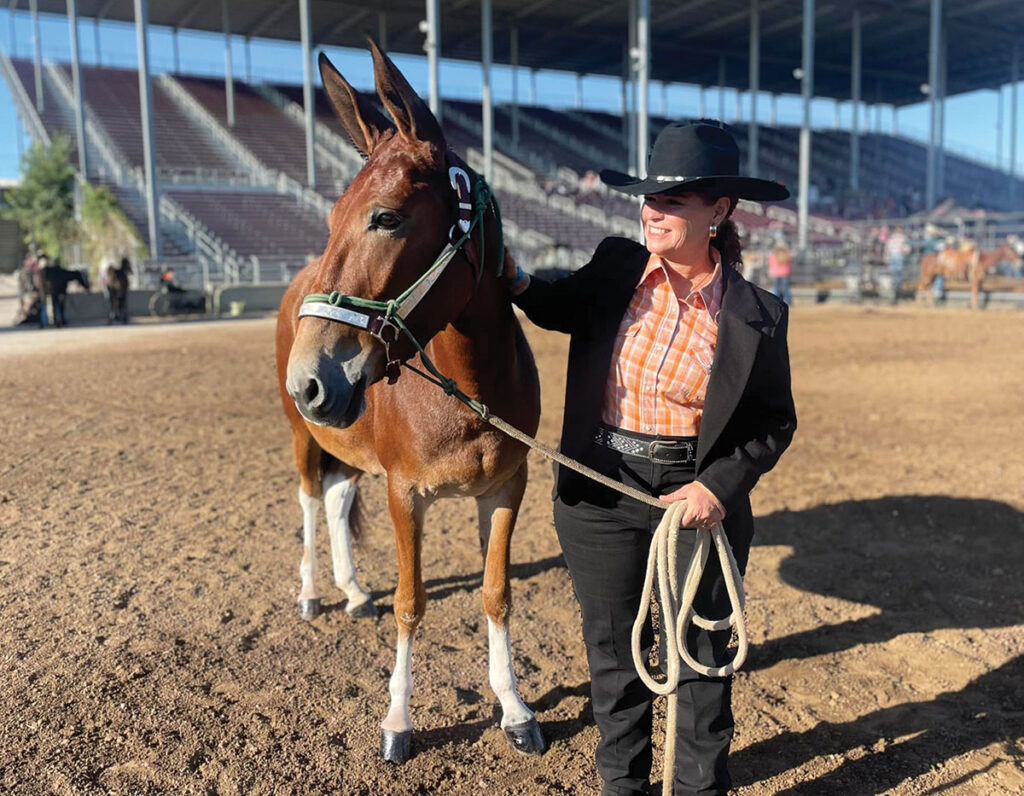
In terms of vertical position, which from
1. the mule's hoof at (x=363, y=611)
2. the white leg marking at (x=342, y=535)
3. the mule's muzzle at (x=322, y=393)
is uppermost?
the mule's muzzle at (x=322, y=393)

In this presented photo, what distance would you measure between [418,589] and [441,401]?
756 millimetres

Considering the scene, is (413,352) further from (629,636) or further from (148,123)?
(148,123)

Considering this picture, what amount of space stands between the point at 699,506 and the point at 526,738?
1.27 metres

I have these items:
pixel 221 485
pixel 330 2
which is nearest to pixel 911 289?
pixel 221 485

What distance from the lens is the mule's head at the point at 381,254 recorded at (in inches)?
77.7

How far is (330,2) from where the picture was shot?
33.9 m

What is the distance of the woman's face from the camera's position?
83.2 inches

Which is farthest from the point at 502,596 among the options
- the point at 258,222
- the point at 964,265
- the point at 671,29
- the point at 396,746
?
the point at 671,29

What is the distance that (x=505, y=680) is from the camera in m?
2.93

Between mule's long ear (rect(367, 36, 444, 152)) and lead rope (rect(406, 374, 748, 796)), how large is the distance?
628 millimetres

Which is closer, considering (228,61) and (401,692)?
(401,692)

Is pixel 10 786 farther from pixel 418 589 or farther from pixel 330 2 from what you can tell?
pixel 330 2

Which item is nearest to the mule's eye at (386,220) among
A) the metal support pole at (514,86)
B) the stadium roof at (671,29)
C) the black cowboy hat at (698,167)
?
the black cowboy hat at (698,167)

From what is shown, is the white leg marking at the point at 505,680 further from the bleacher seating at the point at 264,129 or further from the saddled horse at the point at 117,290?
Answer: the bleacher seating at the point at 264,129
